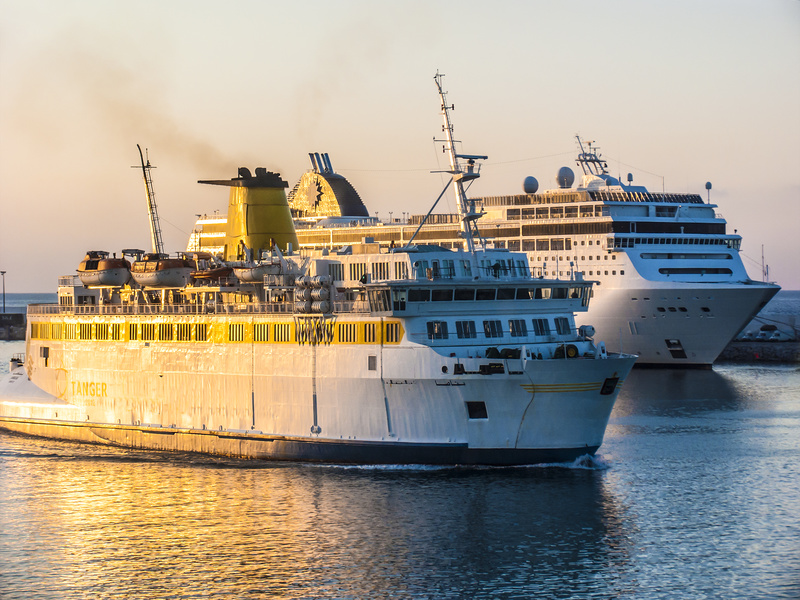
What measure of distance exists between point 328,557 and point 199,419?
1639 centimetres

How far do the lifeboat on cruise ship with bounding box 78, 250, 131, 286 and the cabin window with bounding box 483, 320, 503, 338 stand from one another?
765 inches

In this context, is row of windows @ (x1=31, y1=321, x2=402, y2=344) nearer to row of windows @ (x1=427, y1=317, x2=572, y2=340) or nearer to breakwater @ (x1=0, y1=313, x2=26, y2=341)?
row of windows @ (x1=427, y1=317, x2=572, y2=340)

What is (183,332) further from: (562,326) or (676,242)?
(676,242)

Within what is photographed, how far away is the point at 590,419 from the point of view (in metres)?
39.3

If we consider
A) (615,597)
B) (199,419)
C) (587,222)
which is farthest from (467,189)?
(587,222)

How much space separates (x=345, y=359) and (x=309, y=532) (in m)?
9.29

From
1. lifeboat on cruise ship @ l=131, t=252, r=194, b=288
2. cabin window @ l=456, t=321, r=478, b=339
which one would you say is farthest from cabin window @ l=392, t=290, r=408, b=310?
lifeboat on cruise ship @ l=131, t=252, r=194, b=288

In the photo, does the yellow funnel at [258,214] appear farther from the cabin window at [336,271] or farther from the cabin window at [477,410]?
the cabin window at [477,410]

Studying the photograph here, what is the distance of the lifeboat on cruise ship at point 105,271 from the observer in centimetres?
5175

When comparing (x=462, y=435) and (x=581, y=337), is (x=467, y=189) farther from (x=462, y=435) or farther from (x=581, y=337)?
(x=462, y=435)

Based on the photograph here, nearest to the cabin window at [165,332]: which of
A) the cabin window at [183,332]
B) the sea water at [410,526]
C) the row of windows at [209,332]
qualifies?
the row of windows at [209,332]

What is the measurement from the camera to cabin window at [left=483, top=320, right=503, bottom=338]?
40.1m

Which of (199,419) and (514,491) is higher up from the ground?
(199,419)

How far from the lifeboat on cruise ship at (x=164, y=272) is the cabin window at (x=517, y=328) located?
50.5 feet
